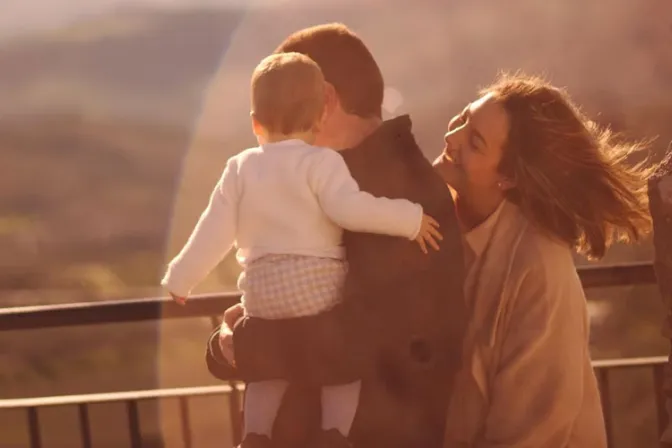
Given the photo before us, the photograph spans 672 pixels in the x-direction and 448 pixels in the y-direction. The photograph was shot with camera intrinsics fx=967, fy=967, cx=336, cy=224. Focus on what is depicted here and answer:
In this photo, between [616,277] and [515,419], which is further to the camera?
[616,277]

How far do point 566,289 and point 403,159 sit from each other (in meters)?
0.51

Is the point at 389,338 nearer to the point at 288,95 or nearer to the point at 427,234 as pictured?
the point at 427,234

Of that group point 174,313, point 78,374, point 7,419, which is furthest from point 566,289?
point 78,374

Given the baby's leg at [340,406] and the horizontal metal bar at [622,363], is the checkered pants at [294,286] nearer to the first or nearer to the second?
the baby's leg at [340,406]

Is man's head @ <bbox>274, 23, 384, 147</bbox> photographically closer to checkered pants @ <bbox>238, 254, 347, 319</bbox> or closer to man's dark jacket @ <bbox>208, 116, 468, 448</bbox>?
man's dark jacket @ <bbox>208, 116, 468, 448</bbox>

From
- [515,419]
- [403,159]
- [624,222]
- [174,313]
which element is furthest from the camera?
[174,313]

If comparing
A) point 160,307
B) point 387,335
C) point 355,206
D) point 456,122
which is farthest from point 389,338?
point 160,307

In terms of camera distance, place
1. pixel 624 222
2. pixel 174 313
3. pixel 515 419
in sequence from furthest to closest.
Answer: pixel 174 313 → pixel 624 222 → pixel 515 419

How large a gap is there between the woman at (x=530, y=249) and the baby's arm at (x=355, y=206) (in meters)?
0.33

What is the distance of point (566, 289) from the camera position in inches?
87.6

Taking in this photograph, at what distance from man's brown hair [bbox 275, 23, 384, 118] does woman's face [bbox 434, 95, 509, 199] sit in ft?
0.80

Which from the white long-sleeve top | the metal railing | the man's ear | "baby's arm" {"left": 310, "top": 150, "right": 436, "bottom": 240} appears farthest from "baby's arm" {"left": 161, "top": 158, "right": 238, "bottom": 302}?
the metal railing

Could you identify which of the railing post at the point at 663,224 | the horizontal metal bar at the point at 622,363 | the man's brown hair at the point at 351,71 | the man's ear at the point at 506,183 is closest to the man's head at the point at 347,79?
the man's brown hair at the point at 351,71

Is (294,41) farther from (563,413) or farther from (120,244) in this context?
(120,244)
